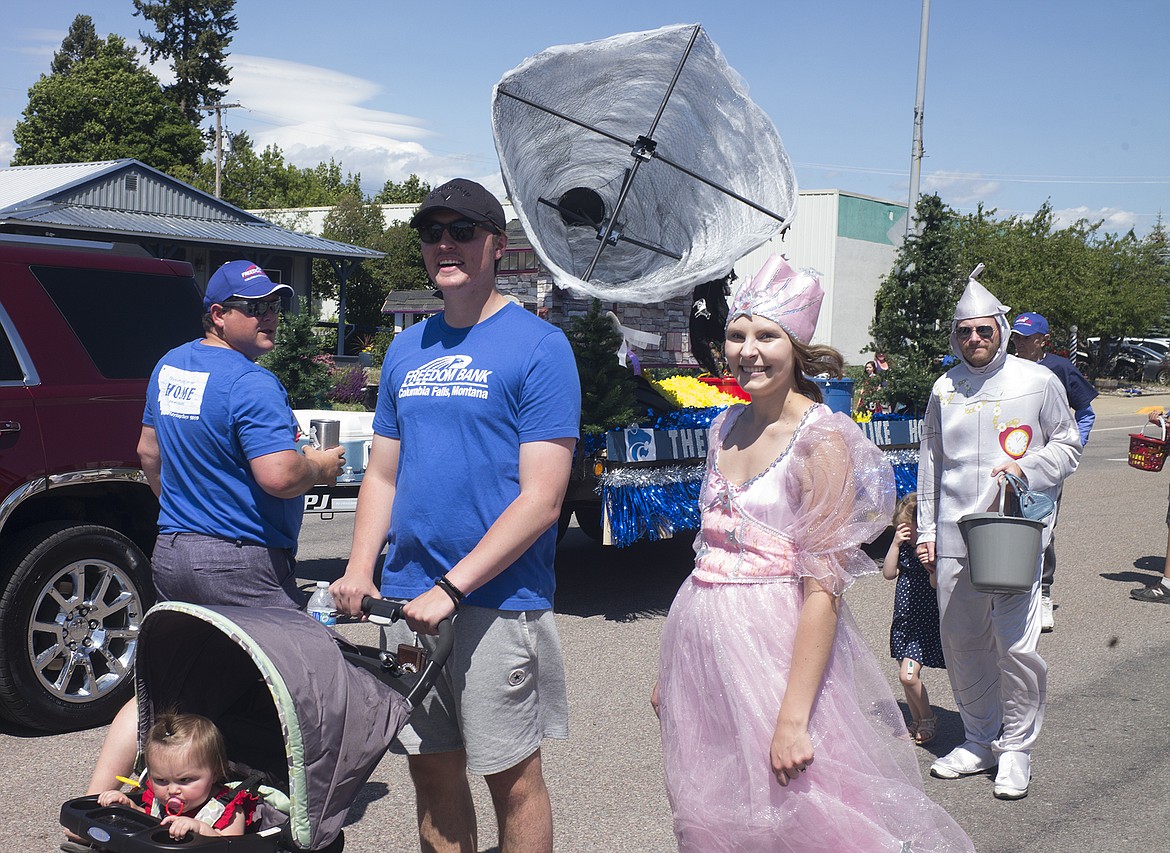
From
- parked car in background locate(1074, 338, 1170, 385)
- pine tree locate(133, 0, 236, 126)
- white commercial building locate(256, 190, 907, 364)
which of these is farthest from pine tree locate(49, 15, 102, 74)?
parked car in background locate(1074, 338, 1170, 385)

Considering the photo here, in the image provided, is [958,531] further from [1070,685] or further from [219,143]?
[219,143]

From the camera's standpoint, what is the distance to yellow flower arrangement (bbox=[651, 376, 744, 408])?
27.8ft

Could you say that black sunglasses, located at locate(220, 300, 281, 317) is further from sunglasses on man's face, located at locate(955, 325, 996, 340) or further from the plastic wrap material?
the plastic wrap material

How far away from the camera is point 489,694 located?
2.93 metres

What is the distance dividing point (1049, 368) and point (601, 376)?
294cm

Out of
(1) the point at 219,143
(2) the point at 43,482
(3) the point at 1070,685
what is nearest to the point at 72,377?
(2) the point at 43,482

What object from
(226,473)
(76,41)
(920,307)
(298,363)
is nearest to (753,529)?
(226,473)

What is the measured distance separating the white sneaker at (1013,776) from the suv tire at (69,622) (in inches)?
149

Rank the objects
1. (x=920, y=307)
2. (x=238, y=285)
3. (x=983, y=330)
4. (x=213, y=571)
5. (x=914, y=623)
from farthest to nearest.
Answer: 1. (x=920, y=307)
2. (x=914, y=623)
3. (x=983, y=330)
4. (x=238, y=285)
5. (x=213, y=571)

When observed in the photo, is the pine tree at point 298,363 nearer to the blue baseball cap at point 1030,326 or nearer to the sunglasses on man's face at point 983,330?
the blue baseball cap at point 1030,326

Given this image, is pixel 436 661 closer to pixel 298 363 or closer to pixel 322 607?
pixel 322 607

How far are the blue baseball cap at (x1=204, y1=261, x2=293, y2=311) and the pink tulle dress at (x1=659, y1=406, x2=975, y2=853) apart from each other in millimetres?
1851

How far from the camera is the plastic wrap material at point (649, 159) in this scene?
857 centimetres

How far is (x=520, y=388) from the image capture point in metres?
2.92
